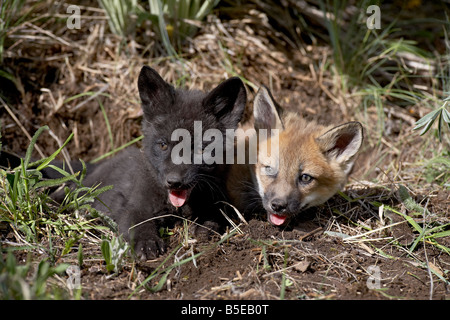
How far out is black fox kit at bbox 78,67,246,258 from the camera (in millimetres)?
3293

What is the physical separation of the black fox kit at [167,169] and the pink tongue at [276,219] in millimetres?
441

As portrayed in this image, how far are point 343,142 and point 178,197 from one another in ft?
4.50

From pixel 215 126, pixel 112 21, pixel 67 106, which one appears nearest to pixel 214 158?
pixel 215 126

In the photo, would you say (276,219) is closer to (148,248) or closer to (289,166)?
(289,166)

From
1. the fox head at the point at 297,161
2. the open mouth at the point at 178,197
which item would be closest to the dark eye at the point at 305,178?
the fox head at the point at 297,161

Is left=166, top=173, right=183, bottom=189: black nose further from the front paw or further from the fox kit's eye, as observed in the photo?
the fox kit's eye

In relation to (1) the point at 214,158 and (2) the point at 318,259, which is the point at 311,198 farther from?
(1) the point at 214,158

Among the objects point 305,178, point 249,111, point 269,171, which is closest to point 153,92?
point 269,171

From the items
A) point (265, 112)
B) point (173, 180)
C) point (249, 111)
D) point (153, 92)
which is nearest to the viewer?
point (173, 180)

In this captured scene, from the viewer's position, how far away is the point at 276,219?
3.54m

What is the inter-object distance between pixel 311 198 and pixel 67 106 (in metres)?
2.83

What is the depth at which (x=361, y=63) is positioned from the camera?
5.44m

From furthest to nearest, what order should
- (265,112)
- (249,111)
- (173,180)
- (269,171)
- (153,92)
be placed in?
(249,111), (265,112), (269,171), (153,92), (173,180)

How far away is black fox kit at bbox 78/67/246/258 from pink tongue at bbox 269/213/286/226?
44 centimetres
